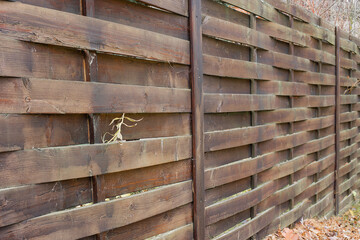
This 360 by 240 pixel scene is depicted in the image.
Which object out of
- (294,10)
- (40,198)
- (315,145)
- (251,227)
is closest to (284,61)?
(294,10)

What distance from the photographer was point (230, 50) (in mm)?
3074

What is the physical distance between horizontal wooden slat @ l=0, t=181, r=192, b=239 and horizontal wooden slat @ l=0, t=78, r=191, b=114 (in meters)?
0.53

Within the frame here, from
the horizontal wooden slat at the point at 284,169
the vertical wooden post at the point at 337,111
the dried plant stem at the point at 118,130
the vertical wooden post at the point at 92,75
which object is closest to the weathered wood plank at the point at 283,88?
the horizontal wooden slat at the point at 284,169

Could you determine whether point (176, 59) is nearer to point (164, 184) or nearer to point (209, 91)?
point (209, 91)

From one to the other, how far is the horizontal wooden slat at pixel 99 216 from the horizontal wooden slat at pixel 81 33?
0.86 m

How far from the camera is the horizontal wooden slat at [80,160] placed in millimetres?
1473

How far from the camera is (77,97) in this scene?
169cm

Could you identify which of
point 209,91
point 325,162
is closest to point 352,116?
point 325,162

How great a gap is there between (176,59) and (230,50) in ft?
2.95

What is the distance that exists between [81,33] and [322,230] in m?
4.05

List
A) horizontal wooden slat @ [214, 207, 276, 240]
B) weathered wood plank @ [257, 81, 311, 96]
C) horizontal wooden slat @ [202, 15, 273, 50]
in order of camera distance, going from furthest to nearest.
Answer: weathered wood plank @ [257, 81, 311, 96], horizontal wooden slat @ [214, 207, 276, 240], horizontal wooden slat @ [202, 15, 273, 50]

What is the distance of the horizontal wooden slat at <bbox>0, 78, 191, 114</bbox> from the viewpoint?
147cm

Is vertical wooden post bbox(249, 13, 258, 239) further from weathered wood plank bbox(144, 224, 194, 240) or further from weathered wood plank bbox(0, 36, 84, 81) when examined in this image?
weathered wood plank bbox(0, 36, 84, 81)

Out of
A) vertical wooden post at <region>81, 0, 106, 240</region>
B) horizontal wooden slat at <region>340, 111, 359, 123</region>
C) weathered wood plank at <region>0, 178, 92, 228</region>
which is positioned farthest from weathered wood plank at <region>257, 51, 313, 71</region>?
weathered wood plank at <region>0, 178, 92, 228</region>
